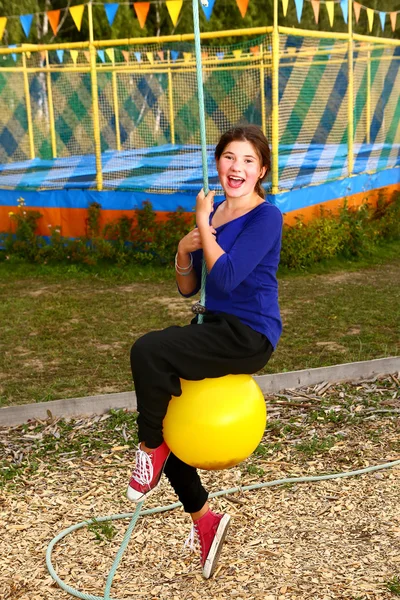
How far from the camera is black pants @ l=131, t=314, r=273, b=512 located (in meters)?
3.02

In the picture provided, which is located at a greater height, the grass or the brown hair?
the brown hair

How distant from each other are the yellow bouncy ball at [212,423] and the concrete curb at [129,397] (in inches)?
90.5

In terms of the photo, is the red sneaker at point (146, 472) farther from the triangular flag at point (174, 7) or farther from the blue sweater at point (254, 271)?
the triangular flag at point (174, 7)

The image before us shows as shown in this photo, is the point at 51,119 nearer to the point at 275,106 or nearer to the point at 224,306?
the point at 275,106

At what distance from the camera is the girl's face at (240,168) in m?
3.17

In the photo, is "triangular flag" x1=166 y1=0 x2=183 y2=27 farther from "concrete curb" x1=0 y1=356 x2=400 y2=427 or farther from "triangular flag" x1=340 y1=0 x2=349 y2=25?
"concrete curb" x1=0 y1=356 x2=400 y2=427

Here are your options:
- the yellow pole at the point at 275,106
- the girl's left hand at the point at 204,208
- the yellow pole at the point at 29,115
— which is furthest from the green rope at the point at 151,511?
the yellow pole at the point at 29,115

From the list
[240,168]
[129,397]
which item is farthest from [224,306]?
[129,397]

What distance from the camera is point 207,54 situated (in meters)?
15.5

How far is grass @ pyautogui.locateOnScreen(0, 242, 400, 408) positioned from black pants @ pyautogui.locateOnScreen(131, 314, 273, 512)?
2.30m

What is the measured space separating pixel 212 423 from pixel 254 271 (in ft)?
1.97

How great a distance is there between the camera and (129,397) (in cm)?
541

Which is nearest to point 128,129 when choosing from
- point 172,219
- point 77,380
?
point 172,219

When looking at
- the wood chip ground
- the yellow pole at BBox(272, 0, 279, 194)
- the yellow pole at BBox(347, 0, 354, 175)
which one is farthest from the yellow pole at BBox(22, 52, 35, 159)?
the wood chip ground
